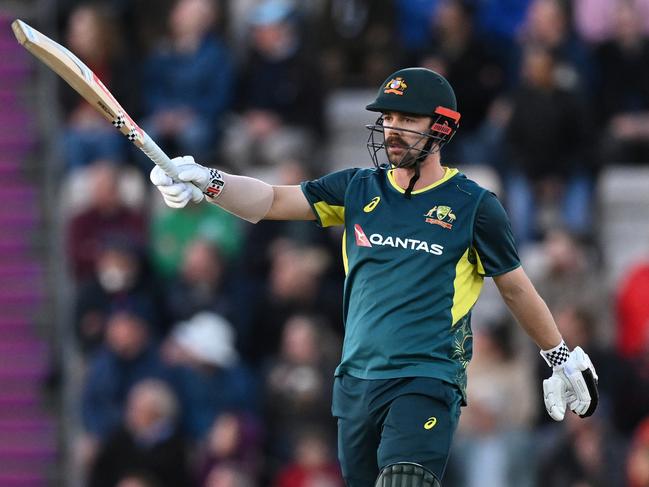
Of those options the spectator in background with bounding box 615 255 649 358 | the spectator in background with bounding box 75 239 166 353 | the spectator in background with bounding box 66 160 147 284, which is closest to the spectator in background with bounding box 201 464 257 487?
the spectator in background with bounding box 75 239 166 353

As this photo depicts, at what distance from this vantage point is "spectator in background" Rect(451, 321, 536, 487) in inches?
424

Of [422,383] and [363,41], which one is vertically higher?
[363,41]

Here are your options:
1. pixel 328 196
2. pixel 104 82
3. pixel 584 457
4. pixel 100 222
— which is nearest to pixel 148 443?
pixel 100 222

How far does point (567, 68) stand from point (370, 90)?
161cm

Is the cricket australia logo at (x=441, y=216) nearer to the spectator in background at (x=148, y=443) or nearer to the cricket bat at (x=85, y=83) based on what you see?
the cricket bat at (x=85, y=83)

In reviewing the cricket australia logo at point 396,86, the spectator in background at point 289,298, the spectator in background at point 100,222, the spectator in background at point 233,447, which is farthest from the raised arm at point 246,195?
the spectator in background at point 100,222

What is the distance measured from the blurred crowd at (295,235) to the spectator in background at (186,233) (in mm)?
16

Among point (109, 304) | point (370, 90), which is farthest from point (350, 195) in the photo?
point (370, 90)

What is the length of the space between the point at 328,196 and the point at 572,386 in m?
1.35

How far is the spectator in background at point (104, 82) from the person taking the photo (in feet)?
41.3

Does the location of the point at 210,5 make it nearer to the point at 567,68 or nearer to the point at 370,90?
the point at 370,90

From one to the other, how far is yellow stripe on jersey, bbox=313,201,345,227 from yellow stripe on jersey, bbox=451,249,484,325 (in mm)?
596

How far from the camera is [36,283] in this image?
12734 millimetres

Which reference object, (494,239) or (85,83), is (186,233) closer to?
(85,83)
